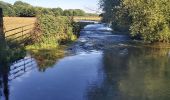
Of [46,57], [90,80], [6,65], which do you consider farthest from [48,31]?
[90,80]

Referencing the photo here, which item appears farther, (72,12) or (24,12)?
(72,12)

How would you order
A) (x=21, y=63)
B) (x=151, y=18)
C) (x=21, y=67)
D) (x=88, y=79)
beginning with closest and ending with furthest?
1. (x=88, y=79)
2. (x=21, y=67)
3. (x=21, y=63)
4. (x=151, y=18)

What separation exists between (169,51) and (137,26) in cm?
593

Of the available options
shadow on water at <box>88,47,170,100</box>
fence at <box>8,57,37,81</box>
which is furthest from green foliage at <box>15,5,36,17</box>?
fence at <box>8,57,37,81</box>

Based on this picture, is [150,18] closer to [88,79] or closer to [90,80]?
[88,79]

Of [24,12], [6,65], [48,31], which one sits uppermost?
[48,31]

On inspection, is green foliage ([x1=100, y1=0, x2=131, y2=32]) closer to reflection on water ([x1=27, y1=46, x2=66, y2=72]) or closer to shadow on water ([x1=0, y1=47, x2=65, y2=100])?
reflection on water ([x1=27, y1=46, x2=66, y2=72])

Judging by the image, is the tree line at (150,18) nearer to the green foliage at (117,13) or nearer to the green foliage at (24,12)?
the green foliage at (117,13)

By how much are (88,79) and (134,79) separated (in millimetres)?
1903

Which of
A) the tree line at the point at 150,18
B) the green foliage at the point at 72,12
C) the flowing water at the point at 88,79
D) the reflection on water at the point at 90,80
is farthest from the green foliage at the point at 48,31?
the green foliage at the point at 72,12

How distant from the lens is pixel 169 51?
26.6m

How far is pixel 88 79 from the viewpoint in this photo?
1532 cm

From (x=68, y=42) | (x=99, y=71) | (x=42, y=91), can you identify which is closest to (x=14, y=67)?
(x=99, y=71)

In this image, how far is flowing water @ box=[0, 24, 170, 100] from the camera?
12477mm
